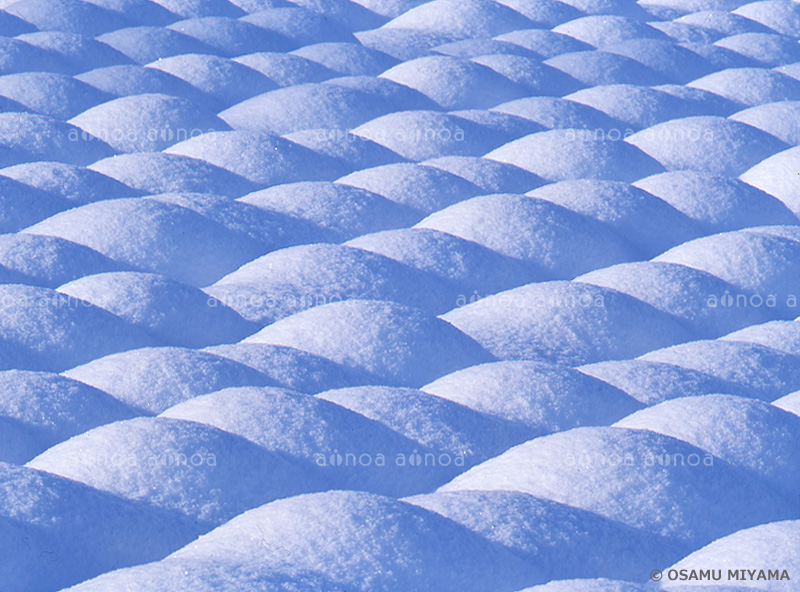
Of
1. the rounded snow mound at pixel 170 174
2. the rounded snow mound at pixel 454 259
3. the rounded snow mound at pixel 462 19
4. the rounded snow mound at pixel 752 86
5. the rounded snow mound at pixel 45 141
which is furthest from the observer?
the rounded snow mound at pixel 462 19

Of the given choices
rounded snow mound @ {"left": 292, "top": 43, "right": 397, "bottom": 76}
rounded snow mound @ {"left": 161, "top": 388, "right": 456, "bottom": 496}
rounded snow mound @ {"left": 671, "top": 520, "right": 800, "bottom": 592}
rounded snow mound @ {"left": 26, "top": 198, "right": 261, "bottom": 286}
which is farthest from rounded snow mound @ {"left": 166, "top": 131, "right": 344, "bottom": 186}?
rounded snow mound @ {"left": 671, "top": 520, "right": 800, "bottom": 592}

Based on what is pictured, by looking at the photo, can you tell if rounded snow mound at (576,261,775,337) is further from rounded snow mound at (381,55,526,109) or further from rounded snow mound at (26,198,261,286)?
rounded snow mound at (381,55,526,109)

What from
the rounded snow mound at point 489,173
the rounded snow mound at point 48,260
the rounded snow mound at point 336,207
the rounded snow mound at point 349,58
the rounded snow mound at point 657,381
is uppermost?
the rounded snow mound at point 349,58

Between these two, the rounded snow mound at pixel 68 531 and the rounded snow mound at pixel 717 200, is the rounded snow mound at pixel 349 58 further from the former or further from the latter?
the rounded snow mound at pixel 68 531

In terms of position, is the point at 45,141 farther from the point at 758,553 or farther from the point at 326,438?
the point at 758,553

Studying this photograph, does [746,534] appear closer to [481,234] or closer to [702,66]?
[481,234]

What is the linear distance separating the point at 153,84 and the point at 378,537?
1387 mm

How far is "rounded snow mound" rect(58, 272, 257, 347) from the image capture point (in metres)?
1.23

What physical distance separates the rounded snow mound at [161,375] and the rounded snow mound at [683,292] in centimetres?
49

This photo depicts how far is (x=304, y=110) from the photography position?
1.91 metres

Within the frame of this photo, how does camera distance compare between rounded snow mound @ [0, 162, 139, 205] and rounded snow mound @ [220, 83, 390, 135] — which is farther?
rounded snow mound @ [220, 83, 390, 135]

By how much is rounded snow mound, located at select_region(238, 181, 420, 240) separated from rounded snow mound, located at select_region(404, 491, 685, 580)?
0.65 metres

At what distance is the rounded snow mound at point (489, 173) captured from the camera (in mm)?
1652

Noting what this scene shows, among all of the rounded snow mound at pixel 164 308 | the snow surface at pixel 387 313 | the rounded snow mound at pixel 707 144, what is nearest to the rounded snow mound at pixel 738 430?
the snow surface at pixel 387 313
